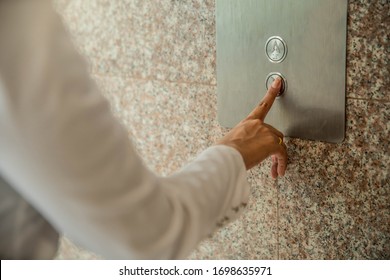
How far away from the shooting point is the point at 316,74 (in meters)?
1.08

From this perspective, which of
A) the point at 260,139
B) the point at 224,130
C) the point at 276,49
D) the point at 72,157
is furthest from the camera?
the point at 224,130

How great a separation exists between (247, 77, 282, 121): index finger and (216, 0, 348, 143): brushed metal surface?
0.8 inches

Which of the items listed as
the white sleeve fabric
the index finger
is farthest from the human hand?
the white sleeve fabric

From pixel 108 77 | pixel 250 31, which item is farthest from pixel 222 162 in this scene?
pixel 108 77

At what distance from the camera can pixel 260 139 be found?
39.9 inches

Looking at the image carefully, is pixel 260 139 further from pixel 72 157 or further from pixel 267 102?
pixel 72 157

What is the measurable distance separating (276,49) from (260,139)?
0.21 m

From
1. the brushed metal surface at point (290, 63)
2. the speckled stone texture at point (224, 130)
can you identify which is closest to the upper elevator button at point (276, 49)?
the brushed metal surface at point (290, 63)

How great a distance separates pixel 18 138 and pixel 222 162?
33 centimetres

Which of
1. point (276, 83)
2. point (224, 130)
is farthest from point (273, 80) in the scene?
point (224, 130)

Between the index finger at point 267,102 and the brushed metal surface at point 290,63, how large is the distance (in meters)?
0.02

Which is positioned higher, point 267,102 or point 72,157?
point 72,157

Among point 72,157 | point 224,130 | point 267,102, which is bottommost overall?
point 224,130

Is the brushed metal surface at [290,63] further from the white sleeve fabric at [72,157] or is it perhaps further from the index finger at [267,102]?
the white sleeve fabric at [72,157]
